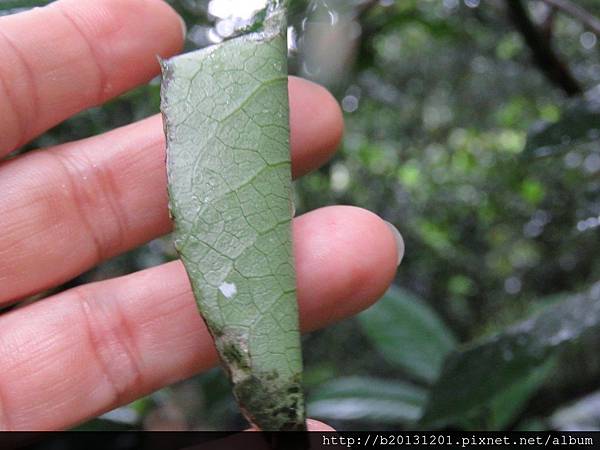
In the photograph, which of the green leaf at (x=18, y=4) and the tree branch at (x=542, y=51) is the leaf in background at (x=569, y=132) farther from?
the green leaf at (x=18, y=4)

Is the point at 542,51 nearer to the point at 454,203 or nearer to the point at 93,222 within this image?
the point at 93,222

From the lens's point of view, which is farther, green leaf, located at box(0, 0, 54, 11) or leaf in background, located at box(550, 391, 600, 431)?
leaf in background, located at box(550, 391, 600, 431)

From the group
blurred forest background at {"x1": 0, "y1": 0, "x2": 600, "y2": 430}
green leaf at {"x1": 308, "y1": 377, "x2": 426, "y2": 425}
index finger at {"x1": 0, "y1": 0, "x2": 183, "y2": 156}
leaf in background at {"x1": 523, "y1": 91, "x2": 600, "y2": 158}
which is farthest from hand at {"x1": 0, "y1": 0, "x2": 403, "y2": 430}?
green leaf at {"x1": 308, "y1": 377, "x2": 426, "y2": 425}

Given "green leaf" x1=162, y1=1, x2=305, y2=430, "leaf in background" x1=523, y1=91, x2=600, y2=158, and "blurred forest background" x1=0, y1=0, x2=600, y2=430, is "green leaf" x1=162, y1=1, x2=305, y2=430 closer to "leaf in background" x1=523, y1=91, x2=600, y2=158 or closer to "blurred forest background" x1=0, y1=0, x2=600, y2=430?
"blurred forest background" x1=0, y1=0, x2=600, y2=430

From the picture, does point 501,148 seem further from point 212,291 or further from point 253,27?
point 212,291

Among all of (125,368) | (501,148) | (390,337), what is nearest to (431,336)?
(390,337)

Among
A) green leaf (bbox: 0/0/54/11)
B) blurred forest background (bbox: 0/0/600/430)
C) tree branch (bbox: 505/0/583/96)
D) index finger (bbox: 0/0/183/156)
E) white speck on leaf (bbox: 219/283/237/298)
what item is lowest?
blurred forest background (bbox: 0/0/600/430)
